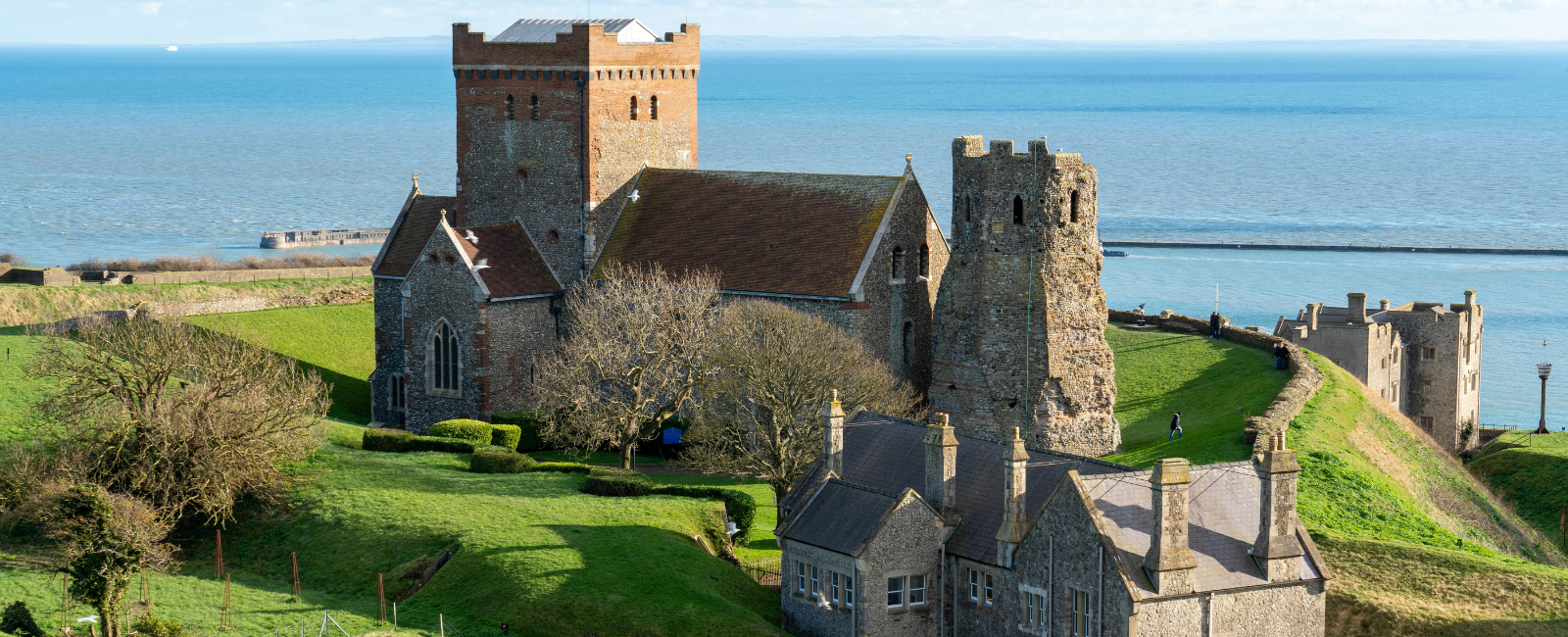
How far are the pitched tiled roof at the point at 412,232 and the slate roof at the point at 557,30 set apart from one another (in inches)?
294

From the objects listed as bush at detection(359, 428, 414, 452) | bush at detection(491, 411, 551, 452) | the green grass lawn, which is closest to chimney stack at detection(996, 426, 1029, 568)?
the green grass lawn

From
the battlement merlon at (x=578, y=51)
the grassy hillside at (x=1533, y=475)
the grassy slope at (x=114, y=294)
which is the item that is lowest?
the grassy hillside at (x=1533, y=475)

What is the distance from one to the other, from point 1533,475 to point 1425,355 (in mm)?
15879

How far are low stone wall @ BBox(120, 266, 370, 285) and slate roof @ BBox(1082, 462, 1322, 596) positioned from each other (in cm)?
6868

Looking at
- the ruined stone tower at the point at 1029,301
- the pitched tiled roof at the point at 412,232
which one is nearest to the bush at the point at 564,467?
the ruined stone tower at the point at 1029,301

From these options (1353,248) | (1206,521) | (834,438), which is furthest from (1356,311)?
(1353,248)

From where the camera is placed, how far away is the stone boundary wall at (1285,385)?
54406 millimetres

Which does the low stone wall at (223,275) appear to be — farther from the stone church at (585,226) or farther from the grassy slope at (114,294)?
the stone church at (585,226)

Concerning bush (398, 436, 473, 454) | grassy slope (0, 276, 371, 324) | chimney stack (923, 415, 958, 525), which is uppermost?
grassy slope (0, 276, 371, 324)

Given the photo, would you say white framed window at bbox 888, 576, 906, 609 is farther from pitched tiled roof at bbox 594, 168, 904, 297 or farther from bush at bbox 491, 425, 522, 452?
bush at bbox 491, 425, 522, 452

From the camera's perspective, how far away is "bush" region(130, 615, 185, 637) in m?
37.4

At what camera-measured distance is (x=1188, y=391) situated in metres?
69.4

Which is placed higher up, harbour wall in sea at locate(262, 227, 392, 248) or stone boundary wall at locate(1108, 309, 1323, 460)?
harbour wall in sea at locate(262, 227, 392, 248)

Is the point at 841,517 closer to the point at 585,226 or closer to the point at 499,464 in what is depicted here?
the point at 499,464
